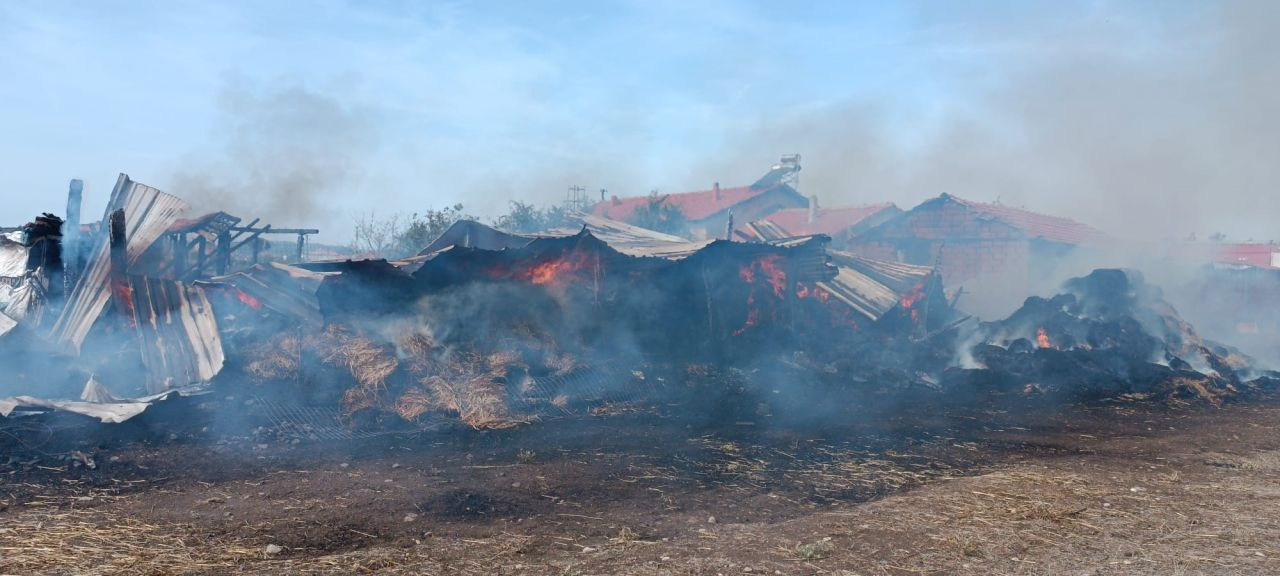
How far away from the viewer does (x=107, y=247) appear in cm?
1056

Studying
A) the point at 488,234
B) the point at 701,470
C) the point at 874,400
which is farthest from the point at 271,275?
the point at 874,400

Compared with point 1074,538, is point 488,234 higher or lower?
higher

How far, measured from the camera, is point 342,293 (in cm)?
1053

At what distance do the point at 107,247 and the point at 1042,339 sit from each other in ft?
56.2

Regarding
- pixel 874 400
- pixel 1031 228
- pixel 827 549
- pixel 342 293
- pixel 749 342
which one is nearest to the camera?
pixel 827 549

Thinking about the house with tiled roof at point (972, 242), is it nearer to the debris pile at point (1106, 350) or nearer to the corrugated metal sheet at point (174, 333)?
the debris pile at point (1106, 350)

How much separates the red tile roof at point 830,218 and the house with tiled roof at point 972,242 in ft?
3.58

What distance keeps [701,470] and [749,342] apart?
278 inches

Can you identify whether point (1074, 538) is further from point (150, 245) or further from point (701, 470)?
point (150, 245)

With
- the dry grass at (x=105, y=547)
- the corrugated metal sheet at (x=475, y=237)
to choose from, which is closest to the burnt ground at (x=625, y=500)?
the dry grass at (x=105, y=547)

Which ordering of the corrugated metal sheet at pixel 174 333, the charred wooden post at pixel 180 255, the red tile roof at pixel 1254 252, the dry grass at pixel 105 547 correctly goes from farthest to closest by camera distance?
the red tile roof at pixel 1254 252
the charred wooden post at pixel 180 255
the corrugated metal sheet at pixel 174 333
the dry grass at pixel 105 547

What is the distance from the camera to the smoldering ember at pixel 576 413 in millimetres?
5590

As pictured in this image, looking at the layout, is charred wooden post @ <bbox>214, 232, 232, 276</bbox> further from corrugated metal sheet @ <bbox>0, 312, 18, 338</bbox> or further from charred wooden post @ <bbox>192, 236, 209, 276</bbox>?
corrugated metal sheet @ <bbox>0, 312, 18, 338</bbox>

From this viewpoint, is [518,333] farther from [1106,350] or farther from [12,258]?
[1106,350]
